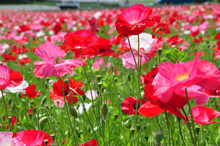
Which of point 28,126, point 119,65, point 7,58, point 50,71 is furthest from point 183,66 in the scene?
point 7,58

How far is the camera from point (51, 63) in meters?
0.96

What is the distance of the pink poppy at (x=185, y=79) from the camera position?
568mm

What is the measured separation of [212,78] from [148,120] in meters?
1.27

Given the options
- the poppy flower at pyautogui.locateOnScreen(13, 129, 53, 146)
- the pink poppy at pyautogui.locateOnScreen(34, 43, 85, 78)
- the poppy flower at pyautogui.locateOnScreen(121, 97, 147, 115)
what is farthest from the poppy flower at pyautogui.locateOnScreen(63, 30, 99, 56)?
the poppy flower at pyautogui.locateOnScreen(13, 129, 53, 146)

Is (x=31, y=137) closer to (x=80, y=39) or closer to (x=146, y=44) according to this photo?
(x=80, y=39)

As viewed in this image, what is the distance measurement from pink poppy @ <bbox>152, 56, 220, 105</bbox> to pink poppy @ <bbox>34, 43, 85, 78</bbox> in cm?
41

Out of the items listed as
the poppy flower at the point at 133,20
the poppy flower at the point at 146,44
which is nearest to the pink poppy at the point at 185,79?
the poppy flower at the point at 133,20

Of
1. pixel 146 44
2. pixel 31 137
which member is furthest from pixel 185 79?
pixel 146 44

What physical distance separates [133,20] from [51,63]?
0.40 meters

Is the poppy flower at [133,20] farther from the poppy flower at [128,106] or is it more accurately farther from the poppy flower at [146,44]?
the poppy flower at [128,106]

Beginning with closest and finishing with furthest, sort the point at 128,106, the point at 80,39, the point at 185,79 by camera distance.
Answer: the point at 185,79 → the point at 80,39 → the point at 128,106

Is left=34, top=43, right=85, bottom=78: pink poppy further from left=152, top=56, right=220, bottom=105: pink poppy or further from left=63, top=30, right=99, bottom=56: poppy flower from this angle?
left=152, top=56, right=220, bottom=105: pink poppy

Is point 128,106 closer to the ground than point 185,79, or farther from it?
closer to the ground

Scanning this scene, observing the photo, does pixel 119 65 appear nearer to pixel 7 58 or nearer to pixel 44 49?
pixel 7 58
